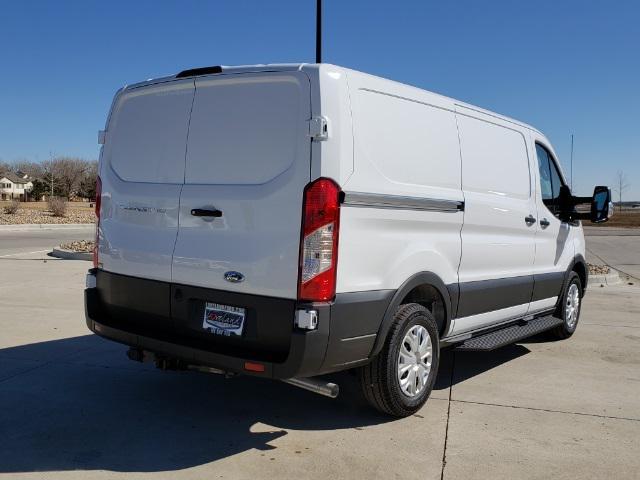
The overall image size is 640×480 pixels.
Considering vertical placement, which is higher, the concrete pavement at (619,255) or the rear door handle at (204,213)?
the rear door handle at (204,213)

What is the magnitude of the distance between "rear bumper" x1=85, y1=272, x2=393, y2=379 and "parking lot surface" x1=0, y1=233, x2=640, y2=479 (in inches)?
20.0

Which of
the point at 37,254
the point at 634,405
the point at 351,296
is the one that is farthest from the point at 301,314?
the point at 37,254

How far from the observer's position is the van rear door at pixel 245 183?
361 centimetres

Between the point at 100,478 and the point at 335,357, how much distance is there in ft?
4.60

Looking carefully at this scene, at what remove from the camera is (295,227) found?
3.57 meters

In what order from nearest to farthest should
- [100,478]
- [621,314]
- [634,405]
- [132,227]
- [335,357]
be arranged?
[100,478] < [335,357] < [132,227] < [634,405] < [621,314]

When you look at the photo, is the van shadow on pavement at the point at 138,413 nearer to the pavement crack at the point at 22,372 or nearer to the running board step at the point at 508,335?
the pavement crack at the point at 22,372

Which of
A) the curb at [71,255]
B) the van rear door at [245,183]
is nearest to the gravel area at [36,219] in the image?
the curb at [71,255]

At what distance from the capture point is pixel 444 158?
4547 millimetres

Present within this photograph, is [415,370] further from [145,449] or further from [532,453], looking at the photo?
[145,449]

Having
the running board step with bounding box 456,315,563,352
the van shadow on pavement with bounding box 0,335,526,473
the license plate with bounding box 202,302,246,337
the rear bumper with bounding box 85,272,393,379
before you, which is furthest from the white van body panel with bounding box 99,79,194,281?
the running board step with bounding box 456,315,563,352

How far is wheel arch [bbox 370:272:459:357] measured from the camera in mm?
3963

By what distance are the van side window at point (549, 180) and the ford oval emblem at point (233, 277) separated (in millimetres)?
3485

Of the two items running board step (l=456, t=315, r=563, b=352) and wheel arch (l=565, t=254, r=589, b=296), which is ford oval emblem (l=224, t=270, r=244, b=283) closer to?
running board step (l=456, t=315, r=563, b=352)
